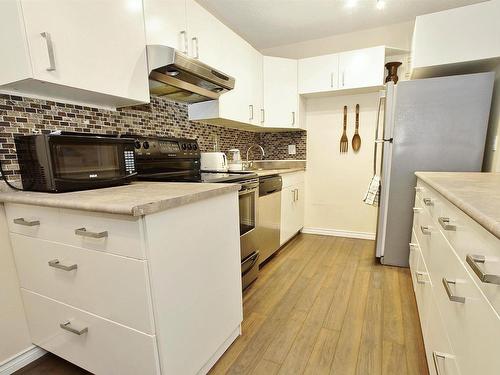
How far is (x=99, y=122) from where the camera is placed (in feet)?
5.09

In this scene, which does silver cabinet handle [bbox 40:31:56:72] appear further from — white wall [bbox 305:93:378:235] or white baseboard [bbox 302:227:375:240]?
white baseboard [bbox 302:227:375:240]

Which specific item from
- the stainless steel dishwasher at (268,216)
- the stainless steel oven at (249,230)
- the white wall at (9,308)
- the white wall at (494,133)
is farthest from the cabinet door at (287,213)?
the white wall at (9,308)

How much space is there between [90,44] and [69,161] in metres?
0.58

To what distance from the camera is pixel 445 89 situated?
1934 mm

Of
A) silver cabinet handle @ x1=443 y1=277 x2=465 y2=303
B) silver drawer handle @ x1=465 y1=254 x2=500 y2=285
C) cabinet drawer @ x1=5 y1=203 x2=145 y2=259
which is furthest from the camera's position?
cabinet drawer @ x1=5 y1=203 x2=145 y2=259

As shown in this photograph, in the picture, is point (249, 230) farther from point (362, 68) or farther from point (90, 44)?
point (362, 68)

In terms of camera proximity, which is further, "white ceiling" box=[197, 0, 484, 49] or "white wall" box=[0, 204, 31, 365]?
"white ceiling" box=[197, 0, 484, 49]

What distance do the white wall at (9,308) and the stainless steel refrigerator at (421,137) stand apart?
8.63 ft

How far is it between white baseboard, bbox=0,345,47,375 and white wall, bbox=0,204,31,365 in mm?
23

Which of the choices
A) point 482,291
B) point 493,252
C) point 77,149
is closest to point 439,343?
point 482,291

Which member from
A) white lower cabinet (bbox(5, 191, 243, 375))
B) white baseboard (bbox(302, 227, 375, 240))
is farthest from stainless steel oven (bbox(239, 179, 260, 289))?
white baseboard (bbox(302, 227, 375, 240))

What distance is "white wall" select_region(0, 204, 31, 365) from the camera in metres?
1.19

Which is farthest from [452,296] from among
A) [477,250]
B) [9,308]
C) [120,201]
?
[9,308]

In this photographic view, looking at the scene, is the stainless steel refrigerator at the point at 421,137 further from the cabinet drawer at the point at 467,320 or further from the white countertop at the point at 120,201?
the white countertop at the point at 120,201
